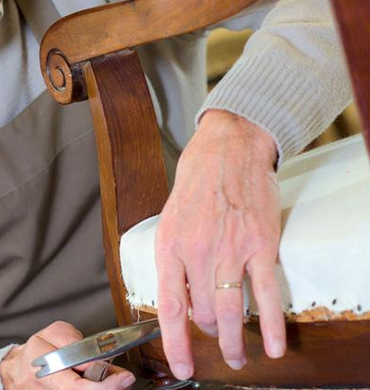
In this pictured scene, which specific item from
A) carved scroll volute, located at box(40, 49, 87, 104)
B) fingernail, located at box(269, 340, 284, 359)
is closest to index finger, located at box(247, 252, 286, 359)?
fingernail, located at box(269, 340, 284, 359)

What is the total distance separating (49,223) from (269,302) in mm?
500

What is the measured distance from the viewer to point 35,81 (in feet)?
3.47

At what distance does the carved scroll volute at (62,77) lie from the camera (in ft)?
2.73

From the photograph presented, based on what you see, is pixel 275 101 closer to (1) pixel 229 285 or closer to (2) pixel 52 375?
(1) pixel 229 285

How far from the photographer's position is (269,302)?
1.98 feet

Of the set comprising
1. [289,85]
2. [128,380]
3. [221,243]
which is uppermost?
[289,85]

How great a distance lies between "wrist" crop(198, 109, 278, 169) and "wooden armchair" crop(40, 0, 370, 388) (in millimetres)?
78

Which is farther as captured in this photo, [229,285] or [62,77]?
[62,77]

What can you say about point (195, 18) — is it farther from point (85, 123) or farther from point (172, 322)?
point (85, 123)

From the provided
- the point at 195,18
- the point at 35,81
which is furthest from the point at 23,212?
the point at 195,18

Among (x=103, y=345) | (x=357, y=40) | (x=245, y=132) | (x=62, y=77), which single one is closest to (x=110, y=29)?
(x=62, y=77)

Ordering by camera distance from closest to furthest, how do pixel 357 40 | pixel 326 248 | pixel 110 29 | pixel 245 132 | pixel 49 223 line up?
pixel 357 40, pixel 326 248, pixel 245 132, pixel 110 29, pixel 49 223

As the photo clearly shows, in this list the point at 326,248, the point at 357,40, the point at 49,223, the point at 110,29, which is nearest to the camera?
the point at 357,40

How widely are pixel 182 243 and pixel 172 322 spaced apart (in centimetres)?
6
